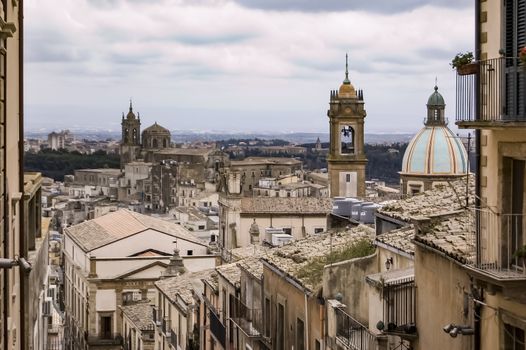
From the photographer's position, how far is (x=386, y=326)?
1302 cm

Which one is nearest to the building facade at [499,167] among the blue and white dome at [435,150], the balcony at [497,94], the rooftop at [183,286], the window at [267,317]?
the balcony at [497,94]

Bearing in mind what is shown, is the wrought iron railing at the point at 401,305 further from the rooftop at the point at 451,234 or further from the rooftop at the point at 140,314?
the rooftop at the point at 140,314

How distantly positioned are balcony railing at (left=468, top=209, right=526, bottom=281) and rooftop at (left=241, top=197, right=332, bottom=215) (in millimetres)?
50553

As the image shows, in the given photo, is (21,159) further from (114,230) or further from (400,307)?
(114,230)

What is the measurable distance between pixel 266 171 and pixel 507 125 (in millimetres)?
154033

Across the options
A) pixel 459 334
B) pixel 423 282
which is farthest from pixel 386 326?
pixel 459 334

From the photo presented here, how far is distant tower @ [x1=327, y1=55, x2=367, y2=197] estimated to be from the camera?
206 feet

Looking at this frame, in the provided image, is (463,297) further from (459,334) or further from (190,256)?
(190,256)

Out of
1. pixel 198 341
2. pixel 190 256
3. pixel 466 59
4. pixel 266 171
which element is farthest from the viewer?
pixel 266 171

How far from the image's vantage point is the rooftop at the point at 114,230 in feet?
184

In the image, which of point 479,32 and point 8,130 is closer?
point 479,32

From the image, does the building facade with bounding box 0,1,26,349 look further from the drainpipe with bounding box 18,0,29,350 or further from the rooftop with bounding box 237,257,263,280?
the rooftop with bounding box 237,257,263,280

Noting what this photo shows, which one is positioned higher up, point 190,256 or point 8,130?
point 8,130

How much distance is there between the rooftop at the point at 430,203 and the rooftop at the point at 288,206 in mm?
42320
